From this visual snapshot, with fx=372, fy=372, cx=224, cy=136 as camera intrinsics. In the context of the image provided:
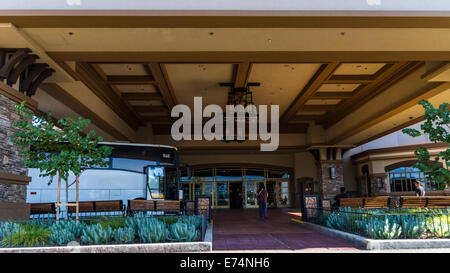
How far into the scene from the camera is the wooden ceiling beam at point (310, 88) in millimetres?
13935

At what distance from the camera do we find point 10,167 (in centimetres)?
986

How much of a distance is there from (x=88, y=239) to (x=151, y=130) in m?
16.3

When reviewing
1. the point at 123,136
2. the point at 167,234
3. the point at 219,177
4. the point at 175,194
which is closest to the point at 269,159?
the point at 219,177

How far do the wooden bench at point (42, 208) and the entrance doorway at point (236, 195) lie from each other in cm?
1676

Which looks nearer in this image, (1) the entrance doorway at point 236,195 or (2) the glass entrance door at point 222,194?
(2) the glass entrance door at point 222,194

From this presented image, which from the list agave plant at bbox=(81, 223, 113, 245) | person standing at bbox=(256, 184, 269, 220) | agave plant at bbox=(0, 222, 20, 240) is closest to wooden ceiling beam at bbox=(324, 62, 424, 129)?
person standing at bbox=(256, 184, 269, 220)

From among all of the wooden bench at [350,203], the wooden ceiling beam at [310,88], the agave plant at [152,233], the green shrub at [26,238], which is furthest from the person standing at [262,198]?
the green shrub at [26,238]

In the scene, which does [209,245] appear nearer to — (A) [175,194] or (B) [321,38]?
(B) [321,38]

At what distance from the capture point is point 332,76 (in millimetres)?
15523

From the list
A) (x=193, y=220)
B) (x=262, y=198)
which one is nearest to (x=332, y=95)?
(x=262, y=198)

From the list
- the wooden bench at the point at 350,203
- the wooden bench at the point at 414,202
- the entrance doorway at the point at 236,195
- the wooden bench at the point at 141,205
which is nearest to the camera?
the wooden bench at the point at 141,205

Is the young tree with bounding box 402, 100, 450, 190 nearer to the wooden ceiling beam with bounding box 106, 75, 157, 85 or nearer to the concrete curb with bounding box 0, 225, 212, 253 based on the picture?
the concrete curb with bounding box 0, 225, 212, 253

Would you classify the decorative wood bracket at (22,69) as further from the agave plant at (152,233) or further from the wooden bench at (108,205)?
the agave plant at (152,233)

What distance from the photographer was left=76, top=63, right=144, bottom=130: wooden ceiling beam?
13.5 m
